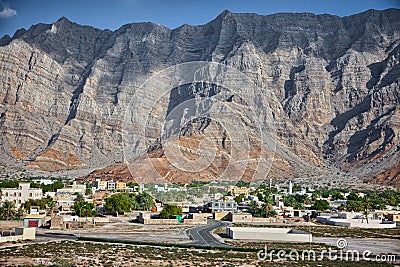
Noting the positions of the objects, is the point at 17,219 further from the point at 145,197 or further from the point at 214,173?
the point at 214,173

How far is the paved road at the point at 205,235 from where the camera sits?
1928 inches

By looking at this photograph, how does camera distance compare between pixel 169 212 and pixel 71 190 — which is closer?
pixel 169 212

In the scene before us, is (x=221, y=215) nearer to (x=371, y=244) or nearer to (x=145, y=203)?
(x=145, y=203)

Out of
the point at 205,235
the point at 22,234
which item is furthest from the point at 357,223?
the point at 22,234

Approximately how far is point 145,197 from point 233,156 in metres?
76.6

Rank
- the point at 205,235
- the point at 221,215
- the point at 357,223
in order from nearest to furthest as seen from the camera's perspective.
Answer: the point at 205,235 < the point at 357,223 < the point at 221,215

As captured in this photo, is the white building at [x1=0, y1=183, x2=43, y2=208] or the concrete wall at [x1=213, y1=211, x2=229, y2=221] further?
the white building at [x1=0, y1=183, x2=43, y2=208]

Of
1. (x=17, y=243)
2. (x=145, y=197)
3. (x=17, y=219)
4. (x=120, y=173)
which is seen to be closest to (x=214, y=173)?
(x=120, y=173)

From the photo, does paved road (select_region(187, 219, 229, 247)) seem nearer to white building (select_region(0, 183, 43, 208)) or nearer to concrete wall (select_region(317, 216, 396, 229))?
concrete wall (select_region(317, 216, 396, 229))

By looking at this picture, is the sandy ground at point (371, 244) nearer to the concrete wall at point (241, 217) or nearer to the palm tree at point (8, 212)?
the concrete wall at point (241, 217)

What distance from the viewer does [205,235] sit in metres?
55.8

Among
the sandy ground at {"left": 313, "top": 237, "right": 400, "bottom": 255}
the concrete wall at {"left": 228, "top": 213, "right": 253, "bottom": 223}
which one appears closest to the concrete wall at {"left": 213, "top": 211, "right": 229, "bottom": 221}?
the concrete wall at {"left": 228, "top": 213, "right": 253, "bottom": 223}

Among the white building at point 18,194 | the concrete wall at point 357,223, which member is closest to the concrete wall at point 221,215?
the concrete wall at point 357,223

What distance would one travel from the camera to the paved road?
49.0 meters
